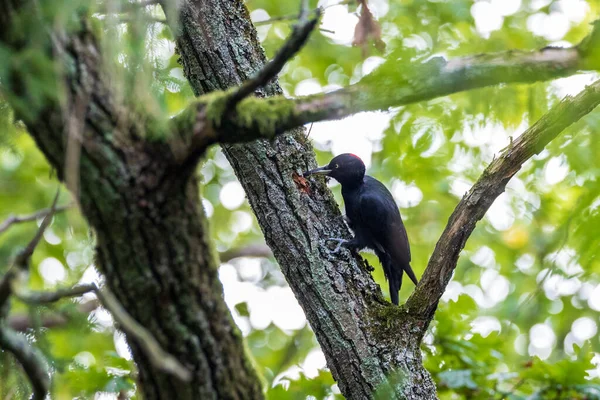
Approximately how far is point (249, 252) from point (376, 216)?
Answer: 2927 mm

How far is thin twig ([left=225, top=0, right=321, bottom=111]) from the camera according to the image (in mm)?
1639

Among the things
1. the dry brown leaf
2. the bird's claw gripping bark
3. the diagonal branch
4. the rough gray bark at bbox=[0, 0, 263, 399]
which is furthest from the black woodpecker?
the rough gray bark at bbox=[0, 0, 263, 399]

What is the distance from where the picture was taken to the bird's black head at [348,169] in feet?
17.5

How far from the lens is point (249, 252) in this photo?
785 centimetres

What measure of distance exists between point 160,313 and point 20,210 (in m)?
5.76

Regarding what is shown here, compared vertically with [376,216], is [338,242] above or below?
below

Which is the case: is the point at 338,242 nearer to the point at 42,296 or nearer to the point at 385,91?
the point at 385,91

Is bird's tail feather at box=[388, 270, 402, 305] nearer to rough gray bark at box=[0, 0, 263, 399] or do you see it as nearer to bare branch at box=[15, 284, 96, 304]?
rough gray bark at box=[0, 0, 263, 399]

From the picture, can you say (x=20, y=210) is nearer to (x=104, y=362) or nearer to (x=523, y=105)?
(x=104, y=362)

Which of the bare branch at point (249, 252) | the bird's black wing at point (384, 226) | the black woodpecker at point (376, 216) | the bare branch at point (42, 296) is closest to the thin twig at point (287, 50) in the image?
the bare branch at point (42, 296)

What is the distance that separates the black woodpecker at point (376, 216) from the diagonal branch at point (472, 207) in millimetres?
1770

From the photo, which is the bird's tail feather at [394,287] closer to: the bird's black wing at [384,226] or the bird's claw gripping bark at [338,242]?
the bird's black wing at [384,226]

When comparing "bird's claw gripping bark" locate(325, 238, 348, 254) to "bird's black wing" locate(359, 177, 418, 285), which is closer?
"bird's claw gripping bark" locate(325, 238, 348, 254)

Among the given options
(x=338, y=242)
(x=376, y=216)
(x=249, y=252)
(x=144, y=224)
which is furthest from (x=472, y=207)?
(x=249, y=252)
